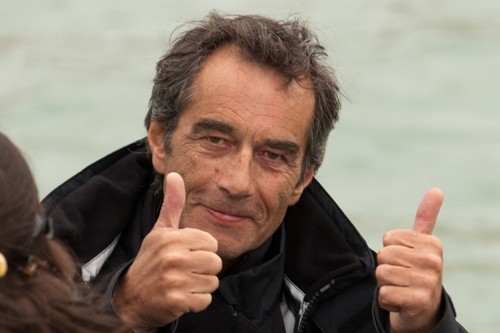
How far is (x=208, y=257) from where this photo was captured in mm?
2836

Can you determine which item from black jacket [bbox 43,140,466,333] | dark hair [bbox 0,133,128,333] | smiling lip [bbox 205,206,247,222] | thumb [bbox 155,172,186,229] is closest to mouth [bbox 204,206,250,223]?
smiling lip [bbox 205,206,247,222]

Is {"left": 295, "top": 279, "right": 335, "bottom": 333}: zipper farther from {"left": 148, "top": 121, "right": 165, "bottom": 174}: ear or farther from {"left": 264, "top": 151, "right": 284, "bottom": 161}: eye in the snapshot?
{"left": 148, "top": 121, "right": 165, "bottom": 174}: ear

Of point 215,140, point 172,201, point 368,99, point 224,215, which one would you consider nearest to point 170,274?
point 172,201

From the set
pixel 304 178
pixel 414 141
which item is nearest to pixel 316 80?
pixel 304 178

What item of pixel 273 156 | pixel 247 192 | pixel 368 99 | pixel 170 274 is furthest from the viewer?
pixel 368 99

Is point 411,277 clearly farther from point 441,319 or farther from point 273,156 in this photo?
point 273,156

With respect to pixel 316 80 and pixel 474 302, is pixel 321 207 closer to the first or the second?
pixel 316 80

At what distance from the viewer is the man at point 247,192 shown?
3326mm

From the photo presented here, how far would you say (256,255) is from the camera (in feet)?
11.3

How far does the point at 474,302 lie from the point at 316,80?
256 centimetres

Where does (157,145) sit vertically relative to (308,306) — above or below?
above

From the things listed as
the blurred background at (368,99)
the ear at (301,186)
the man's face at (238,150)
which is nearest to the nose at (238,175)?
the man's face at (238,150)

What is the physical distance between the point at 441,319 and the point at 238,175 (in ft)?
1.87

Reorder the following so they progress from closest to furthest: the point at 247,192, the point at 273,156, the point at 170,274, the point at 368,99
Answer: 1. the point at 170,274
2. the point at 247,192
3. the point at 273,156
4. the point at 368,99
